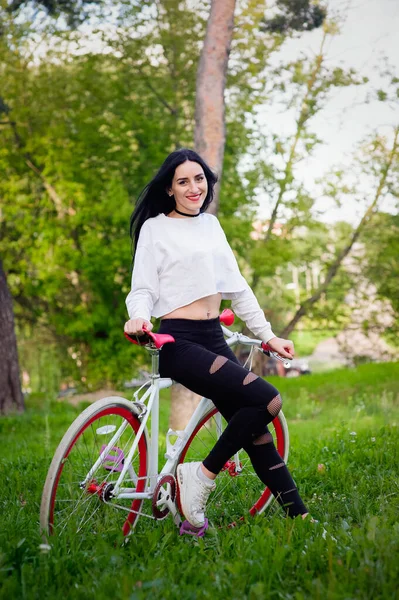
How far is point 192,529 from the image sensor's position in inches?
122

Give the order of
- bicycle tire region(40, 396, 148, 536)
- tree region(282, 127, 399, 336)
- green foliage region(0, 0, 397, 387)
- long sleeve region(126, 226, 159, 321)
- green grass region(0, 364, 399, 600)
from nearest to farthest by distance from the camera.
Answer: green grass region(0, 364, 399, 600), bicycle tire region(40, 396, 148, 536), long sleeve region(126, 226, 159, 321), green foliage region(0, 0, 397, 387), tree region(282, 127, 399, 336)

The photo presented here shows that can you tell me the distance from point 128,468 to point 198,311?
0.79 m

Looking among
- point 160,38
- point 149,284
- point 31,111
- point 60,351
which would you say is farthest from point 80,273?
point 149,284

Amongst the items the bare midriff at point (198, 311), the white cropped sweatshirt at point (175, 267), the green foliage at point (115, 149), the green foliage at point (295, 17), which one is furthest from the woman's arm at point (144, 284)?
the green foliage at point (295, 17)

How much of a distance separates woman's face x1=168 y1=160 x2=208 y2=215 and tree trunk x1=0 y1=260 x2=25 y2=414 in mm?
6619

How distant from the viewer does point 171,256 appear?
324 cm

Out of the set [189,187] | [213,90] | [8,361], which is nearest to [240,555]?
[189,187]

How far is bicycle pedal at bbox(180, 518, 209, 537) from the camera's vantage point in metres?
3.08

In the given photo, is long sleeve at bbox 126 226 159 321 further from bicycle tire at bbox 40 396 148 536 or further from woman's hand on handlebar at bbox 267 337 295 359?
woman's hand on handlebar at bbox 267 337 295 359

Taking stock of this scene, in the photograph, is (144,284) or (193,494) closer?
(193,494)

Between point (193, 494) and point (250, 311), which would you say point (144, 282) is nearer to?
point (250, 311)

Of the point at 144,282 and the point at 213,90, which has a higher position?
the point at 213,90

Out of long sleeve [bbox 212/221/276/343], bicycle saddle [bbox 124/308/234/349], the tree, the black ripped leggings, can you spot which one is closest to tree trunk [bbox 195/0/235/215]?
long sleeve [bbox 212/221/276/343]

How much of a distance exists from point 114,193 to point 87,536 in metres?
11.1
